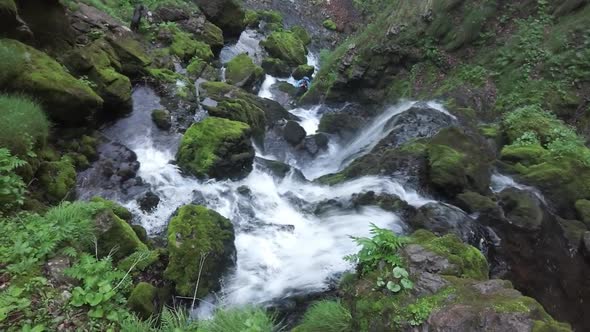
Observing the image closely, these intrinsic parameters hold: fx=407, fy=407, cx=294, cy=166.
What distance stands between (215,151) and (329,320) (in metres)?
5.65

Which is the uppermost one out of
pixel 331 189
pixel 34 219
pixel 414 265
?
pixel 414 265

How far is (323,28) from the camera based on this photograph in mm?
27000

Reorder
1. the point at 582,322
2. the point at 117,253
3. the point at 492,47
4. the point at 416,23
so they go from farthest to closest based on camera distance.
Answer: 1. the point at 416,23
2. the point at 492,47
3. the point at 582,322
4. the point at 117,253

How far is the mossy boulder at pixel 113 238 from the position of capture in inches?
204

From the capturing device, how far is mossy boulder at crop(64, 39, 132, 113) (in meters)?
9.05

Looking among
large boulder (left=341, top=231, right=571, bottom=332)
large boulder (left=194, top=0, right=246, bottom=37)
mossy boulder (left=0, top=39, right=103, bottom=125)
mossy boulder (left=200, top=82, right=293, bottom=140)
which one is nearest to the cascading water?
mossy boulder (left=0, top=39, right=103, bottom=125)

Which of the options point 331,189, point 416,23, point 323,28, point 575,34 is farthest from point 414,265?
point 323,28

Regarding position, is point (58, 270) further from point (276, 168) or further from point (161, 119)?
point (276, 168)

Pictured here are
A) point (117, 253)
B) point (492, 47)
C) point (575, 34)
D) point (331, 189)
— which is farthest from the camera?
point (492, 47)

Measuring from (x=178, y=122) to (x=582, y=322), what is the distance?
924 cm

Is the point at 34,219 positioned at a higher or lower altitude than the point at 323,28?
higher

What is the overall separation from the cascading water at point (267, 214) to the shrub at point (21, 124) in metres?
1.99

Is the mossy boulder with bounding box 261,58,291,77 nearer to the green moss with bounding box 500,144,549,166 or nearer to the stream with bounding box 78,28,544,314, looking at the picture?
the stream with bounding box 78,28,544,314

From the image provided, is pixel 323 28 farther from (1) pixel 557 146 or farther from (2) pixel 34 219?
(2) pixel 34 219
